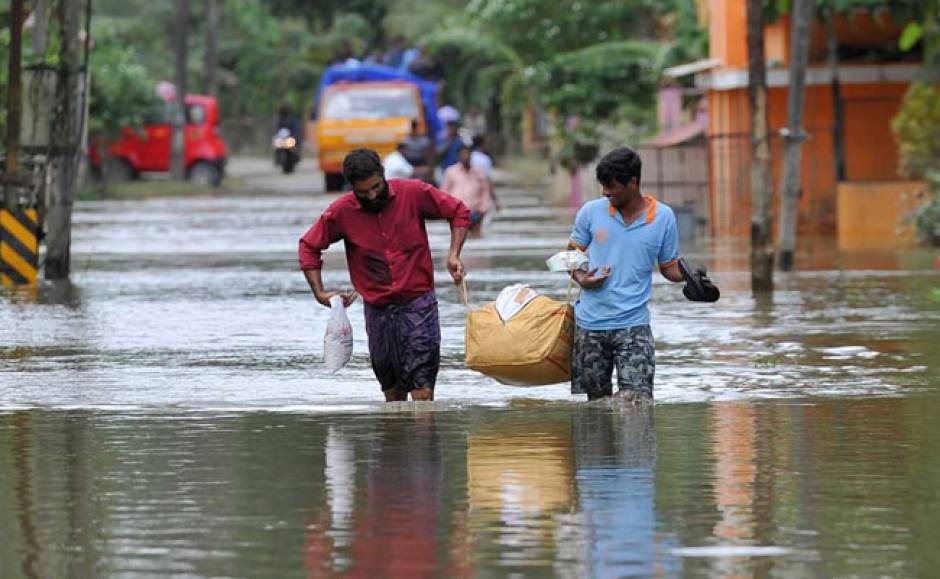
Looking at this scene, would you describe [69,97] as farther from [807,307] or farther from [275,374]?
[275,374]

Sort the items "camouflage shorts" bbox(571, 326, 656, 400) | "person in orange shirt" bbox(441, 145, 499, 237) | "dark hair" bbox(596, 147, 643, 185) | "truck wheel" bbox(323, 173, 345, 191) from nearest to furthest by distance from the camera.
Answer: "dark hair" bbox(596, 147, 643, 185) → "camouflage shorts" bbox(571, 326, 656, 400) → "person in orange shirt" bbox(441, 145, 499, 237) → "truck wheel" bbox(323, 173, 345, 191)

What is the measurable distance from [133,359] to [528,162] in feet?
172

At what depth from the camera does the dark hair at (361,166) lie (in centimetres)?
1173

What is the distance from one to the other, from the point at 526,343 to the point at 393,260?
795 millimetres

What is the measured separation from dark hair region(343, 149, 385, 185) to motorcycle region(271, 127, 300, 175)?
49.2 metres

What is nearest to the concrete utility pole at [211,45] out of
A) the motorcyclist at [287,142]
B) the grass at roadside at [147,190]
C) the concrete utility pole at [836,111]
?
the motorcyclist at [287,142]

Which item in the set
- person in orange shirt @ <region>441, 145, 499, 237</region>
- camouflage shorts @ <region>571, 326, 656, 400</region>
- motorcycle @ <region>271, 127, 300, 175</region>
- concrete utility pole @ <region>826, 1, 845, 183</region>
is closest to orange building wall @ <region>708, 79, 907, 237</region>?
concrete utility pole @ <region>826, 1, 845, 183</region>

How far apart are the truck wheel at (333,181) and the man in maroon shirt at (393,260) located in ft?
126

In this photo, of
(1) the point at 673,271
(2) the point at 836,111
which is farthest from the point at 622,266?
(2) the point at 836,111

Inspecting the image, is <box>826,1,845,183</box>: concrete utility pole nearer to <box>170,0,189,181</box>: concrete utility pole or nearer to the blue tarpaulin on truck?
the blue tarpaulin on truck

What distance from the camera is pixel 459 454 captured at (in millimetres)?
10734

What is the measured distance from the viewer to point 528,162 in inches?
2670

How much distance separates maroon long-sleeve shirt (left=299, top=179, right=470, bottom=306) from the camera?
1201 centimetres

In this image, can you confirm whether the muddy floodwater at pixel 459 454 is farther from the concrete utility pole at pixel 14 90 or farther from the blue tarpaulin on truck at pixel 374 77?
the blue tarpaulin on truck at pixel 374 77
